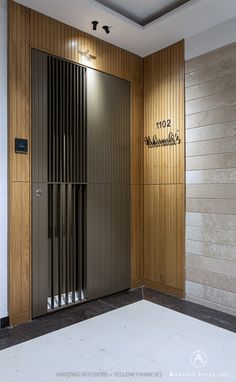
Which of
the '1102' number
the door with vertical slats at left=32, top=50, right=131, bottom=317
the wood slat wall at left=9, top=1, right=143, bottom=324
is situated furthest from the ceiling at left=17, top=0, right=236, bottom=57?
the '1102' number

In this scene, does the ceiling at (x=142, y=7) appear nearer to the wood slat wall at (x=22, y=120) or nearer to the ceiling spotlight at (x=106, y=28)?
the ceiling spotlight at (x=106, y=28)

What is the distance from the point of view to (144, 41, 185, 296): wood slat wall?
4.05m

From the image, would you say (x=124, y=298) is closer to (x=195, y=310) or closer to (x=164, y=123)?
(x=195, y=310)

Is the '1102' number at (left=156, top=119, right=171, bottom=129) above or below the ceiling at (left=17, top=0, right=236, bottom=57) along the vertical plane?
below

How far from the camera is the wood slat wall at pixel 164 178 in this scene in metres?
4.05

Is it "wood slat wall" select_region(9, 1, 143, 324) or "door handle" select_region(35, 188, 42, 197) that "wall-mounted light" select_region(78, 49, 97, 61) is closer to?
"wood slat wall" select_region(9, 1, 143, 324)

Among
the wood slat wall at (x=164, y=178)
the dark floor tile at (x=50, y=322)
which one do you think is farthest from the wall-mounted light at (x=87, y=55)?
→ the dark floor tile at (x=50, y=322)

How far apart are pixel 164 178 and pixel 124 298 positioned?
1.77 meters

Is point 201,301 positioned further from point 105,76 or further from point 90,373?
point 105,76

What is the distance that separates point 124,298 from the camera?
407 centimetres

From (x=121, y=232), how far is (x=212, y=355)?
2.05 m

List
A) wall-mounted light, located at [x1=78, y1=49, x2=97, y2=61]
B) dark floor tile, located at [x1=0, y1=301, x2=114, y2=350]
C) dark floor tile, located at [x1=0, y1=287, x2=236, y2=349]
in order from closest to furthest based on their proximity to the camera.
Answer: dark floor tile, located at [x1=0, y1=301, x2=114, y2=350] < dark floor tile, located at [x1=0, y1=287, x2=236, y2=349] < wall-mounted light, located at [x1=78, y1=49, x2=97, y2=61]

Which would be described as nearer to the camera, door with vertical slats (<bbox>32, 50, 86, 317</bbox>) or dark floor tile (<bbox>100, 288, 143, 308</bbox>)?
door with vertical slats (<bbox>32, 50, 86, 317</bbox>)

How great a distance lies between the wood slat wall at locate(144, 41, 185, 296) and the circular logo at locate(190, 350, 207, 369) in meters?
1.40
